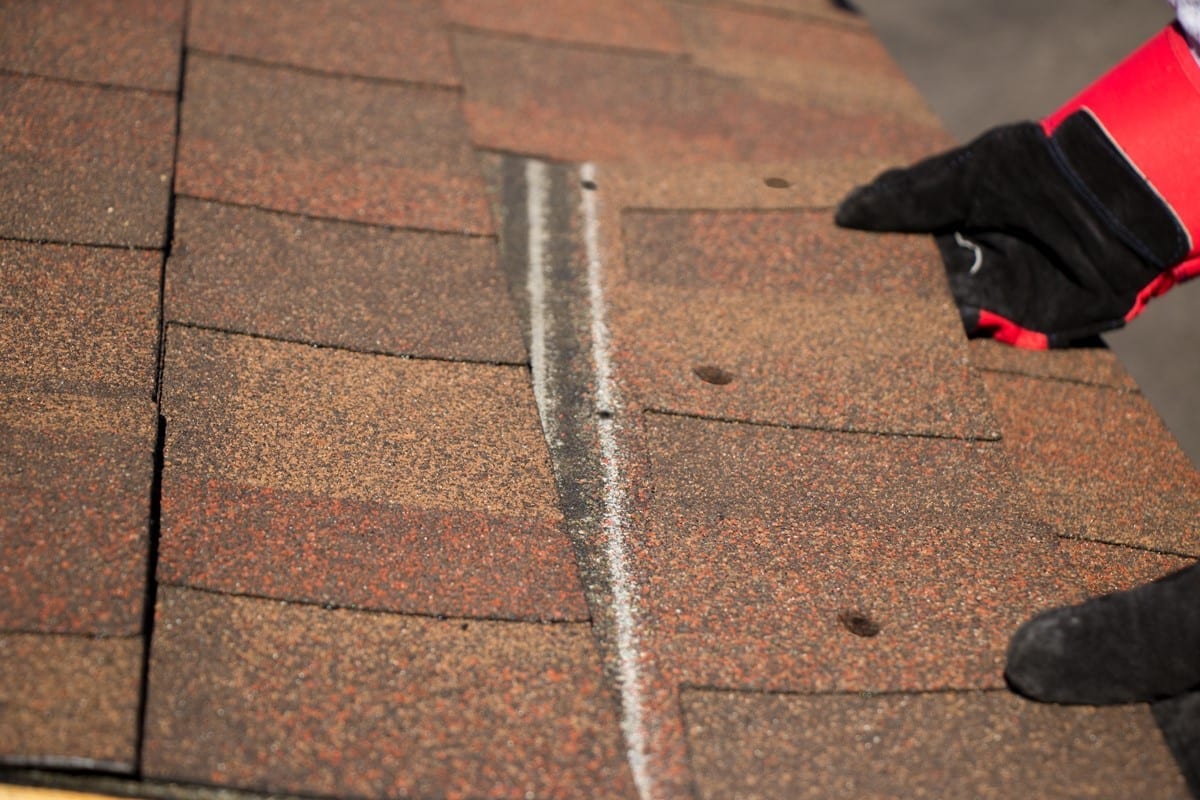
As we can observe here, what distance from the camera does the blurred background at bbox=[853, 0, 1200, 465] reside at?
615 cm

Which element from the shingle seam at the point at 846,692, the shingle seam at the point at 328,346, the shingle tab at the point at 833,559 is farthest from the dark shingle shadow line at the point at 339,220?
the shingle seam at the point at 846,692

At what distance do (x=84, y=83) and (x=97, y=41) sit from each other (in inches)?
11.2

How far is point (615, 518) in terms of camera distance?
2.71 meters

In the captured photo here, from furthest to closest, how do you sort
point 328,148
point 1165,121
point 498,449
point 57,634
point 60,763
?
1. point 328,148
2. point 1165,121
3. point 498,449
4. point 57,634
5. point 60,763

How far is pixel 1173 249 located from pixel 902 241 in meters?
0.69

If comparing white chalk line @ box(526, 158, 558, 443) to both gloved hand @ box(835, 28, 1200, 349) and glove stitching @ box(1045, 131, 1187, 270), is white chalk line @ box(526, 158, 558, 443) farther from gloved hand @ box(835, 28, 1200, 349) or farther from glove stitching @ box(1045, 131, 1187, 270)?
glove stitching @ box(1045, 131, 1187, 270)

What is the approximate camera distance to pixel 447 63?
432cm

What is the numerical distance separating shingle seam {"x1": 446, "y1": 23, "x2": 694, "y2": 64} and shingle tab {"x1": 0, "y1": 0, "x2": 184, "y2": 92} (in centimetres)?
94

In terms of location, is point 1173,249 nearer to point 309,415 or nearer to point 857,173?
point 857,173

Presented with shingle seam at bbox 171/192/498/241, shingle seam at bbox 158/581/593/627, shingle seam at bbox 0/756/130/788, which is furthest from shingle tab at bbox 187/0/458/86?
shingle seam at bbox 0/756/130/788

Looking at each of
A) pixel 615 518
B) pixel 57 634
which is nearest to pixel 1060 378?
pixel 615 518

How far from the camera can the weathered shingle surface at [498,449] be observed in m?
2.20

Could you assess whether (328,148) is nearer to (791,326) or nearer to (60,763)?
(791,326)

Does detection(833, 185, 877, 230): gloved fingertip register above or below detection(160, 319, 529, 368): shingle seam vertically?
above
